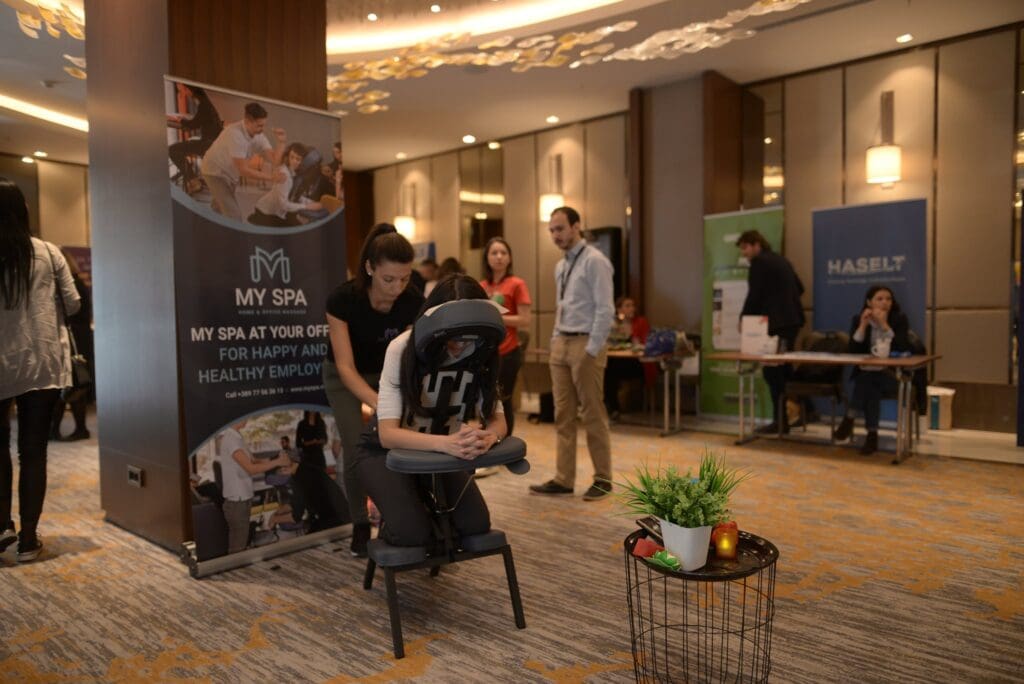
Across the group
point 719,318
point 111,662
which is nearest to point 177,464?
point 111,662

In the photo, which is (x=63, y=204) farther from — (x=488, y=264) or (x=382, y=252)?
(x=382, y=252)

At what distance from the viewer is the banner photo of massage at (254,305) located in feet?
9.48

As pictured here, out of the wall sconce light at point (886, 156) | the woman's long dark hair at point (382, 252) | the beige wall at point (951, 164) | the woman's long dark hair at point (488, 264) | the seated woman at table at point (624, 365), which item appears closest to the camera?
the woman's long dark hair at point (382, 252)

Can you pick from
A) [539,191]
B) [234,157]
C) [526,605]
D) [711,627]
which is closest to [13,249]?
[234,157]

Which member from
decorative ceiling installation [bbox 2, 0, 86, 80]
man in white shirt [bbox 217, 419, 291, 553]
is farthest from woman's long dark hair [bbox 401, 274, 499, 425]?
decorative ceiling installation [bbox 2, 0, 86, 80]

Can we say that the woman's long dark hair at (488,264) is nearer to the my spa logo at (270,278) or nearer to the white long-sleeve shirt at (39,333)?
the my spa logo at (270,278)

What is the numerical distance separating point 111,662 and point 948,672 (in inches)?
103

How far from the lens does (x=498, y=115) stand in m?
8.44

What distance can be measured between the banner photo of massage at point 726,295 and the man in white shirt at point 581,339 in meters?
3.16

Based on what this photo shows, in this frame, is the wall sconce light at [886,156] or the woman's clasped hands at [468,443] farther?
the wall sconce light at [886,156]

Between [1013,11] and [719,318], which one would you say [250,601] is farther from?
[1013,11]

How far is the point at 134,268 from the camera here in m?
3.25

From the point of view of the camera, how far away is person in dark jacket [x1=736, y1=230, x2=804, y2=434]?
5988 mm

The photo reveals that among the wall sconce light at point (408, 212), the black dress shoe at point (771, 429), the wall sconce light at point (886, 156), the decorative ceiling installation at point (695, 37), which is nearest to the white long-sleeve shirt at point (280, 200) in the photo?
the decorative ceiling installation at point (695, 37)
